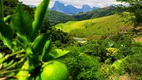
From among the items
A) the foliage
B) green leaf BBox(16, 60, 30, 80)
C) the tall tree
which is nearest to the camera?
green leaf BBox(16, 60, 30, 80)

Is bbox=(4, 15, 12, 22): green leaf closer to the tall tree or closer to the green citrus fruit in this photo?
the green citrus fruit

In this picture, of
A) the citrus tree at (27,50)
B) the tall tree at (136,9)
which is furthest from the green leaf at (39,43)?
the tall tree at (136,9)

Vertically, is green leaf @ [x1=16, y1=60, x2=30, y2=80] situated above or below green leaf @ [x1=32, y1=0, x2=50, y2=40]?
below

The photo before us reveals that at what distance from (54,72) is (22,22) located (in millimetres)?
257

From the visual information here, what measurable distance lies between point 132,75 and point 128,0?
10.4 meters

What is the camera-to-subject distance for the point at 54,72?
1.36 meters

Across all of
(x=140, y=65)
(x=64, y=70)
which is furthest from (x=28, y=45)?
(x=140, y=65)

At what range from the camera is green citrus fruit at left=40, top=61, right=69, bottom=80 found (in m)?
1.34

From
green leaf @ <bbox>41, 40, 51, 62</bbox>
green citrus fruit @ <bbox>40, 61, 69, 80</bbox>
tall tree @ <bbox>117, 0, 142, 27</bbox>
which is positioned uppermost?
green leaf @ <bbox>41, 40, 51, 62</bbox>

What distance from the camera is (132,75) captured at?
39.4 metres

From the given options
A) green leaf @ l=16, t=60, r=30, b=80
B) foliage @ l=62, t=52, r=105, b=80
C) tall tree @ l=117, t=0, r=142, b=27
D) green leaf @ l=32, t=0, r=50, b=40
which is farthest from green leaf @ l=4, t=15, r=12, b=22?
tall tree @ l=117, t=0, r=142, b=27

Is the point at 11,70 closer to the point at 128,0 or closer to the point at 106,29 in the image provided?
the point at 128,0

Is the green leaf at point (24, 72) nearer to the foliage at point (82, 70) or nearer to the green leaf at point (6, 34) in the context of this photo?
the green leaf at point (6, 34)

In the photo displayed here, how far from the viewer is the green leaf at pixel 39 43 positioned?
1.43m
